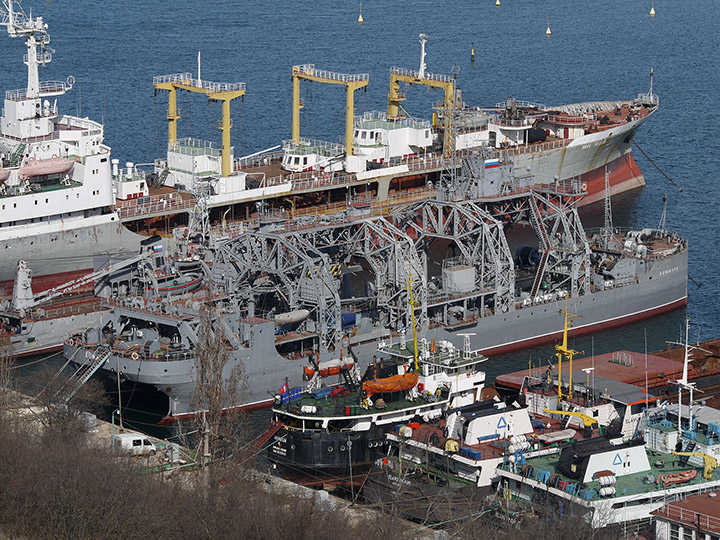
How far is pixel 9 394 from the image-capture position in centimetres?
5481

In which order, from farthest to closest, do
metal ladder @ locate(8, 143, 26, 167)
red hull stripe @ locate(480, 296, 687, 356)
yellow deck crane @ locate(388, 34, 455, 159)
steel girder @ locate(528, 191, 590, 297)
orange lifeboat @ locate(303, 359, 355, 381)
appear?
yellow deck crane @ locate(388, 34, 455, 159) < metal ladder @ locate(8, 143, 26, 167) < steel girder @ locate(528, 191, 590, 297) < red hull stripe @ locate(480, 296, 687, 356) < orange lifeboat @ locate(303, 359, 355, 381)

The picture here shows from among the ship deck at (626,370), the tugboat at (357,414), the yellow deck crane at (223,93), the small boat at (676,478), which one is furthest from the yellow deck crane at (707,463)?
the yellow deck crane at (223,93)

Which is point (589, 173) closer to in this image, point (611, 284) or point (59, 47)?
point (611, 284)

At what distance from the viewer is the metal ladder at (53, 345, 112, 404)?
57.0 meters

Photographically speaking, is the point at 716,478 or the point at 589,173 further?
the point at 589,173

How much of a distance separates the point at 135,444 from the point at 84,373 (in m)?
8.29

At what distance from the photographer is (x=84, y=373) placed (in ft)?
197

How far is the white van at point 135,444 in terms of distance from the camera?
5209 centimetres

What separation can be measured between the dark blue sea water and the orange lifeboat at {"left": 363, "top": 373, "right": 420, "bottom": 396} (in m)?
13.4

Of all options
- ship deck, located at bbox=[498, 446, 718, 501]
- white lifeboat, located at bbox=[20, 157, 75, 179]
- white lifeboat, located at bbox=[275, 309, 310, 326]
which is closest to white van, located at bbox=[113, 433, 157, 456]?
white lifeboat, located at bbox=[275, 309, 310, 326]

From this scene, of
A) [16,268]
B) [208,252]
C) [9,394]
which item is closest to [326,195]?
[208,252]

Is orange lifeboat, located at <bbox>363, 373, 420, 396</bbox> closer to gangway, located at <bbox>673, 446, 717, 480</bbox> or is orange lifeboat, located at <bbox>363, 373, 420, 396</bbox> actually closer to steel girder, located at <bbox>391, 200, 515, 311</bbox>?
gangway, located at <bbox>673, 446, 717, 480</bbox>

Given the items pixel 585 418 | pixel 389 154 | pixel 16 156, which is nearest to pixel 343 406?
pixel 585 418

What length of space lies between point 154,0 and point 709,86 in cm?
7770
